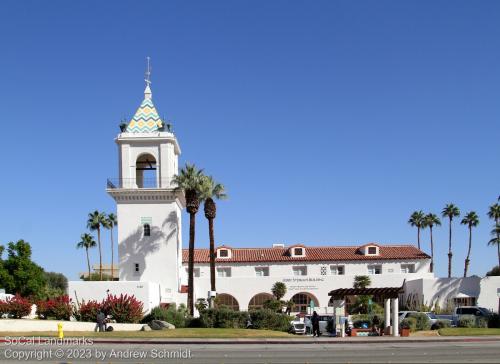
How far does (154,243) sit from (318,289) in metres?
19.7

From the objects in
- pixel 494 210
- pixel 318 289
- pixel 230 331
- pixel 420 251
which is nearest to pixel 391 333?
pixel 230 331

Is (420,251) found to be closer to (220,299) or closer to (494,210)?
(494,210)

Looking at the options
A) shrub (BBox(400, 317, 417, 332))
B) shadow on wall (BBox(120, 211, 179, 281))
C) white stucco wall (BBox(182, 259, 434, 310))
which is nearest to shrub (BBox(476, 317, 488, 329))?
shrub (BBox(400, 317, 417, 332))

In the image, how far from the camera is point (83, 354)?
26.8 metres

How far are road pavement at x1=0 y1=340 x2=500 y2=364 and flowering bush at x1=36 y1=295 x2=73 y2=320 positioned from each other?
1376 centimetres

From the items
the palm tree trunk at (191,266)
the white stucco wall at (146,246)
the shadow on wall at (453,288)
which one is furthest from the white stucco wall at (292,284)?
the palm tree trunk at (191,266)

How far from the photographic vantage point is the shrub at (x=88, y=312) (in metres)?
46.1

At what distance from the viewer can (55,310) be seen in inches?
1832

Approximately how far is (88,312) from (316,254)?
1286 inches

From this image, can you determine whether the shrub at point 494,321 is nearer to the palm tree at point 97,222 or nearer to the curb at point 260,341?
the curb at point 260,341

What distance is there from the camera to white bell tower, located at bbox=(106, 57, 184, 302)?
56062 millimetres

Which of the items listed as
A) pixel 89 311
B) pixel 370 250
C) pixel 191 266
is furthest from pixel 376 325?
pixel 370 250

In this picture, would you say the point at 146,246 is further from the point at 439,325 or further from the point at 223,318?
the point at 439,325

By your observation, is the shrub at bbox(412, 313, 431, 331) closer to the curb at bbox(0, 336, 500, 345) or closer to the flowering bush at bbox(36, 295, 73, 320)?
the curb at bbox(0, 336, 500, 345)
